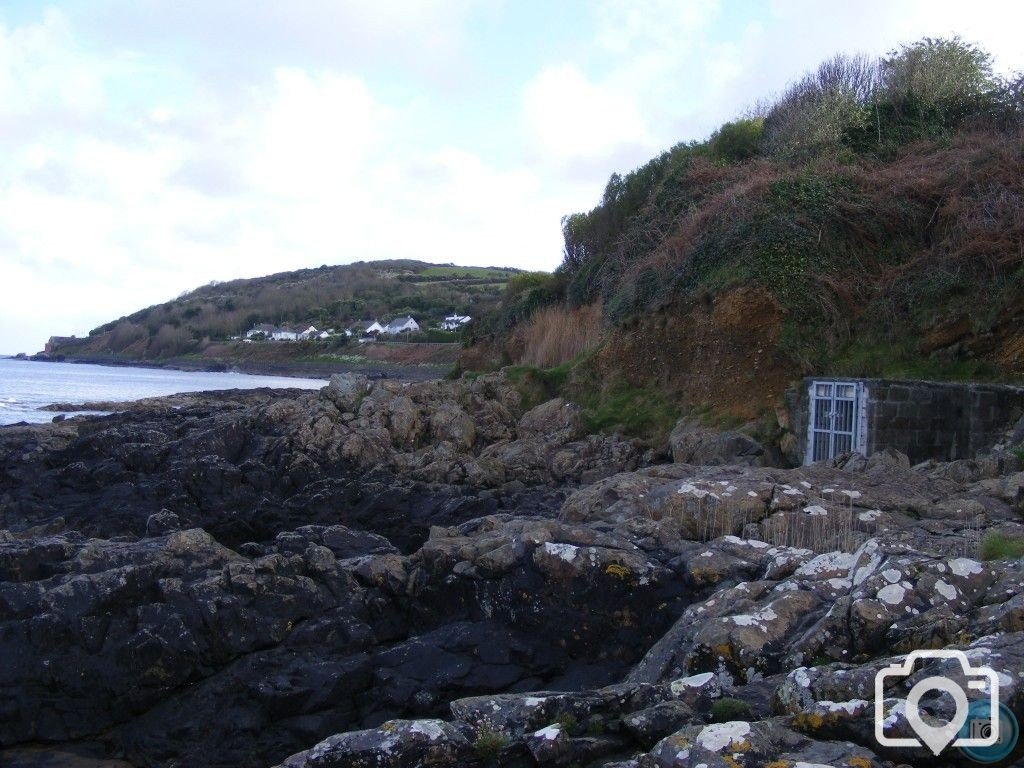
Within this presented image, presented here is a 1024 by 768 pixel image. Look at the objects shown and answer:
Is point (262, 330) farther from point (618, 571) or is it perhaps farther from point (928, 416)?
point (618, 571)

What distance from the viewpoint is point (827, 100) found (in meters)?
26.4

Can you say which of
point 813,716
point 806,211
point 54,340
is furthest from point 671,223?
point 54,340

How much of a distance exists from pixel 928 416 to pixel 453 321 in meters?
79.1

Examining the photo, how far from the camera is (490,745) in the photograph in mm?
5316

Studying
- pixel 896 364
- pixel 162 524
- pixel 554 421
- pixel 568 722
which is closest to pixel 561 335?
pixel 554 421

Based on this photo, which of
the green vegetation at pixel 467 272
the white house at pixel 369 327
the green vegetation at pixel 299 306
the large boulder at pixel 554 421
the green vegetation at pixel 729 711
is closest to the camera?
the green vegetation at pixel 729 711

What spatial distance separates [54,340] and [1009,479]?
496ft

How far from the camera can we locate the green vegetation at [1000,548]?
7.27 meters

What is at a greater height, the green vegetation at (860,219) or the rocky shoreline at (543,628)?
the green vegetation at (860,219)

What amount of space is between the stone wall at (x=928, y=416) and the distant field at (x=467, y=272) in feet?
362

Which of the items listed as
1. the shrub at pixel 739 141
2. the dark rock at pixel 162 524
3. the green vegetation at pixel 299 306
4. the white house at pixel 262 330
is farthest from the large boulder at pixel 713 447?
the white house at pixel 262 330

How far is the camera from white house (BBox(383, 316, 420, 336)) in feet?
296

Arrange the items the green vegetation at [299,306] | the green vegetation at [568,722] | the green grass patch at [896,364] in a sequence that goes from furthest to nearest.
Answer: the green vegetation at [299,306], the green grass patch at [896,364], the green vegetation at [568,722]

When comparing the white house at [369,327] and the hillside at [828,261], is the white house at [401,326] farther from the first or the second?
the hillside at [828,261]
